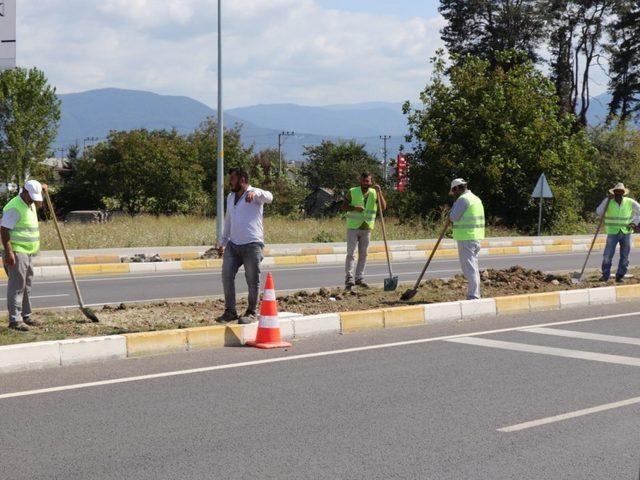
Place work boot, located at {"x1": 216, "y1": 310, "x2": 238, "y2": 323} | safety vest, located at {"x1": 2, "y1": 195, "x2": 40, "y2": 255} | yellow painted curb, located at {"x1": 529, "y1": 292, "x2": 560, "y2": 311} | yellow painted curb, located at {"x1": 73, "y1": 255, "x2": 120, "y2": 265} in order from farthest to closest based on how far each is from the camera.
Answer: yellow painted curb, located at {"x1": 73, "y1": 255, "x2": 120, "y2": 265}, yellow painted curb, located at {"x1": 529, "y1": 292, "x2": 560, "y2": 311}, work boot, located at {"x1": 216, "y1": 310, "x2": 238, "y2": 323}, safety vest, located at {"x1": 2, "y1": 195, "x2": 40, "y2": 255}

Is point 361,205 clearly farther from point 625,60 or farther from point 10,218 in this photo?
point 625,60

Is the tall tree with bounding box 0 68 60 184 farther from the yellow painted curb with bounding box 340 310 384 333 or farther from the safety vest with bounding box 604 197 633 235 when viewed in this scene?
the yellow painted curb with bounding box 340 310 384 333

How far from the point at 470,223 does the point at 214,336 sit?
14.1 feet

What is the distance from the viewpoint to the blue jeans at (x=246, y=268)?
10.3 meters

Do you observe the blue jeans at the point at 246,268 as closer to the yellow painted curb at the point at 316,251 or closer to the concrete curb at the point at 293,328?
the concrete curb at the point at 293,328

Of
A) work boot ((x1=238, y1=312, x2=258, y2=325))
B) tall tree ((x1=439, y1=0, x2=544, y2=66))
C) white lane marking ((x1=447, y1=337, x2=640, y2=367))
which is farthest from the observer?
tall tree ((x1=439, y1=0, x2=544, y2=66))

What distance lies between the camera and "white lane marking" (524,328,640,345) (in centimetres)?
1009

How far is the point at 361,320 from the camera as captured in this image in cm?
1076

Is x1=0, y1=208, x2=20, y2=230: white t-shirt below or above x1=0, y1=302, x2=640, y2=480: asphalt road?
above

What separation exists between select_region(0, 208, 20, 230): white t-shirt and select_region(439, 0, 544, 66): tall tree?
45.0 metres

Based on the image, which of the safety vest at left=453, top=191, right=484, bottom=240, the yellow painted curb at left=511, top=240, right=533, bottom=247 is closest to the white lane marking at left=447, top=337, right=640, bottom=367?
the safety vest at left=453, top=191, right=484, bottom=240

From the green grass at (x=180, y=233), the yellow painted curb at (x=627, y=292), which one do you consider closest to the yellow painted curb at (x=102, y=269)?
the green grass at (x=180, y=233)

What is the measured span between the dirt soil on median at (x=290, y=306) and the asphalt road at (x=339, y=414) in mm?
1192

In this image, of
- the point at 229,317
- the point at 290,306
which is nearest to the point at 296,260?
the point at 290,306
